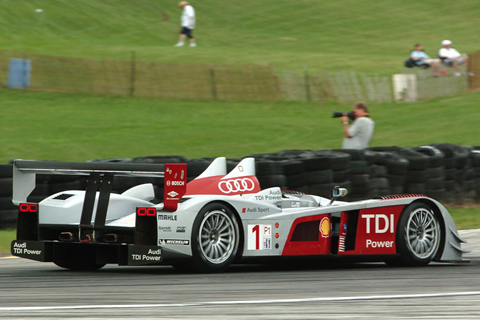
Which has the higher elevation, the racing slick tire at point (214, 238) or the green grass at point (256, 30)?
the green grass at point (256, 30)

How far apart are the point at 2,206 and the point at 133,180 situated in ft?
5.33

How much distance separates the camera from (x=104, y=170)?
317 inches

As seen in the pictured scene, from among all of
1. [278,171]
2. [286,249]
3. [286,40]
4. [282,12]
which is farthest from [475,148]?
[282,12]

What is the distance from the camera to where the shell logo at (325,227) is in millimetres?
8727

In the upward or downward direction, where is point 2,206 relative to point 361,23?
downward

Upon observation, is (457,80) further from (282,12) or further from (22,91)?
(282,12)

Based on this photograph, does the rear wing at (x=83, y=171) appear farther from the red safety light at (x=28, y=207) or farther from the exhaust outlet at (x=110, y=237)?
the exhaust outlet at (x=110, y=237)

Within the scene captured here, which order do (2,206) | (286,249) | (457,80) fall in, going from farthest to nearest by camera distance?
(457,80), (2,206), (286,249)

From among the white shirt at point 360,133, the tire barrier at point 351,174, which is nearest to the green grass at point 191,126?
the tire barrier at point 351,174

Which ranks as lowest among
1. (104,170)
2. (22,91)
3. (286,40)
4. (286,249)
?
(286,249)

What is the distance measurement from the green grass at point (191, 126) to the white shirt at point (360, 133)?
22.5ft

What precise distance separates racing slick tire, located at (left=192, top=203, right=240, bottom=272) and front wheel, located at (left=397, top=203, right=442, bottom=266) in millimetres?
1825

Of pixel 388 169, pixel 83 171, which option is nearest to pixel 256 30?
pixel 388 169

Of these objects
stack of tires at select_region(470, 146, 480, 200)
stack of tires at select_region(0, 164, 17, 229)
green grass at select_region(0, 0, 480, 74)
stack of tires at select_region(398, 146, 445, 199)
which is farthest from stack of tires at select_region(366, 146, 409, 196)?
green grass at select_region(0, 0, 480, 74)
